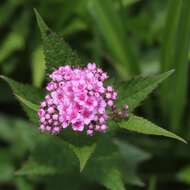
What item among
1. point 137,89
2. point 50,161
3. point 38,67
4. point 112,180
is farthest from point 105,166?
point 38,67

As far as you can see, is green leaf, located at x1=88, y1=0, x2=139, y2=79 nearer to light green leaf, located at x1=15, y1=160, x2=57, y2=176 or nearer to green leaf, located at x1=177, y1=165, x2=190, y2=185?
green leaf, located at x1=177, y1=165, x2=190, y2=185

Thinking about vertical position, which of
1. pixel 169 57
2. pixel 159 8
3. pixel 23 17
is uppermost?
pixel 159 8

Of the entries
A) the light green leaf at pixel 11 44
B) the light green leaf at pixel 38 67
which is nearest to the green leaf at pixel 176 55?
the light green leaf at pixel 38 67

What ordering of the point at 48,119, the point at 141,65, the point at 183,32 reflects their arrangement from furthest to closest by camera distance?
the point at 141,65
the point at 183,32
the point at 48,119

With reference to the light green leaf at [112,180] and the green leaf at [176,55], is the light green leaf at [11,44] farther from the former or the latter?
the light green leaf at [112,180]

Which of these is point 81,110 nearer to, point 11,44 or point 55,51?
point 55,51

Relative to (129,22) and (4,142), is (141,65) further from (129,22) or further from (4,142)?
(4,142)

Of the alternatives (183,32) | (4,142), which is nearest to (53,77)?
(183,32)
